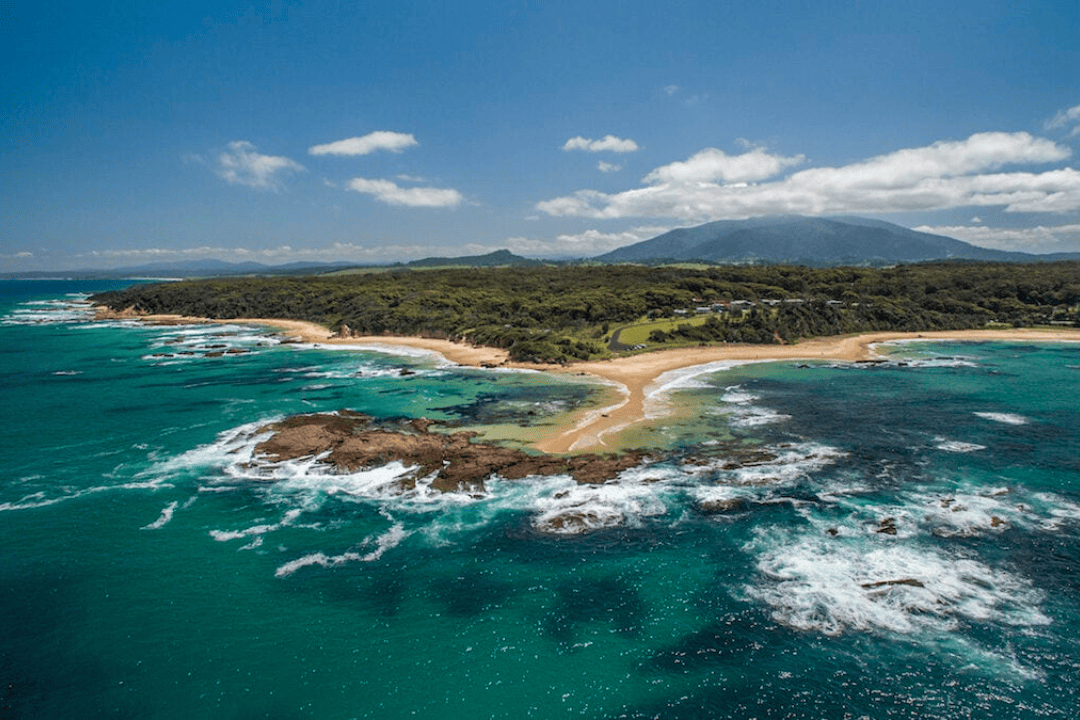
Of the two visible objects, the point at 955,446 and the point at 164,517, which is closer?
the point at 164,517

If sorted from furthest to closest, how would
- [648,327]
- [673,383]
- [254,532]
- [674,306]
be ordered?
[674,306]
[648,327]
[673,383]
[254,532]

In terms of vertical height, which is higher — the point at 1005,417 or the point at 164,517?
the point at 1005,417

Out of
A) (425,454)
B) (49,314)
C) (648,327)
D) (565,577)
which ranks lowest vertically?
(565,577)

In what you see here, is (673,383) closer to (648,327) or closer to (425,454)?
(648,327)

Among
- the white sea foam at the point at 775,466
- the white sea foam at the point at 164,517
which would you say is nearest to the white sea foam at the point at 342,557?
the white sea foam at the point at 164,517

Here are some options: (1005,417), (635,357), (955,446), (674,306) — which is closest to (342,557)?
(955,446)

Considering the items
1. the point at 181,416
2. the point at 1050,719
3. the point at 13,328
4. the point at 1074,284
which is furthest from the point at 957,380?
the point at 13,328

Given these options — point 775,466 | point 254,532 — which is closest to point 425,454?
point 254,532

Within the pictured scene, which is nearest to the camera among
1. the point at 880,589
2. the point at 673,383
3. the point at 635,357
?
the point at 880,589
